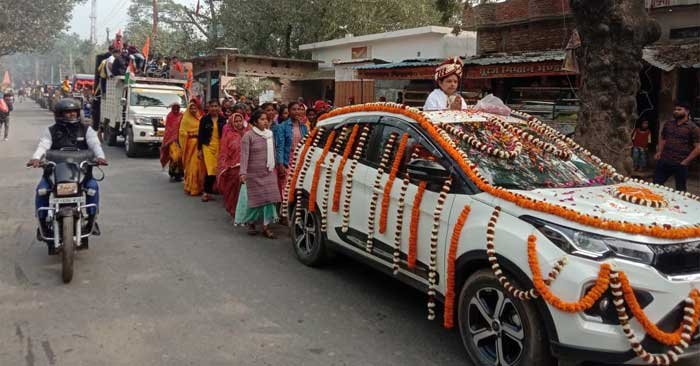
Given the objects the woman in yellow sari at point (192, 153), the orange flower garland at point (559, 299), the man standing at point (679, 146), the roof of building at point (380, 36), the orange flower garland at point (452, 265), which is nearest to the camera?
the orange flower garland at point (559, 299)

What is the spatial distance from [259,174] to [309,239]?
1.57m

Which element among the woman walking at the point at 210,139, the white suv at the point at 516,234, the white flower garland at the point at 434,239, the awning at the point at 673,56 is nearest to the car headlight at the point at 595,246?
the white suv at the point at 516,234

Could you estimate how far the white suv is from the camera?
326cm

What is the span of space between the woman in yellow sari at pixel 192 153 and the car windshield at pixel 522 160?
654 cm

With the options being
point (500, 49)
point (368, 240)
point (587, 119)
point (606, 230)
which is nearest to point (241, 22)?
point (500, 49)

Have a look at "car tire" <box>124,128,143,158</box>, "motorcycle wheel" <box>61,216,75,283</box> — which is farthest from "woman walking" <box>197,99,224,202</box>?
"car tire" <box>124,128,143,158</box>

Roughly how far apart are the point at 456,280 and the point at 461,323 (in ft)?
0.93

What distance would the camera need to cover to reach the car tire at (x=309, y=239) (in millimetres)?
6039

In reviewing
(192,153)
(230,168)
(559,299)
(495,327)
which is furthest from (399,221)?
(192,153)

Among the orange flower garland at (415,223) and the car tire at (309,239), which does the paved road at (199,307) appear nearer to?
the car tire at (309,239)

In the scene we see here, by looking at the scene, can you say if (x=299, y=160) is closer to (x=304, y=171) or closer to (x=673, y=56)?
(x=304, y=171)

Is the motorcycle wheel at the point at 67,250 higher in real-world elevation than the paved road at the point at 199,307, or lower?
higher

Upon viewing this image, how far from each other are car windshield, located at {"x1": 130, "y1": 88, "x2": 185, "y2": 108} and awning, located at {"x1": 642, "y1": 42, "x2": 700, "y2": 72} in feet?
37.7

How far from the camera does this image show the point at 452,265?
4078 millimetres
